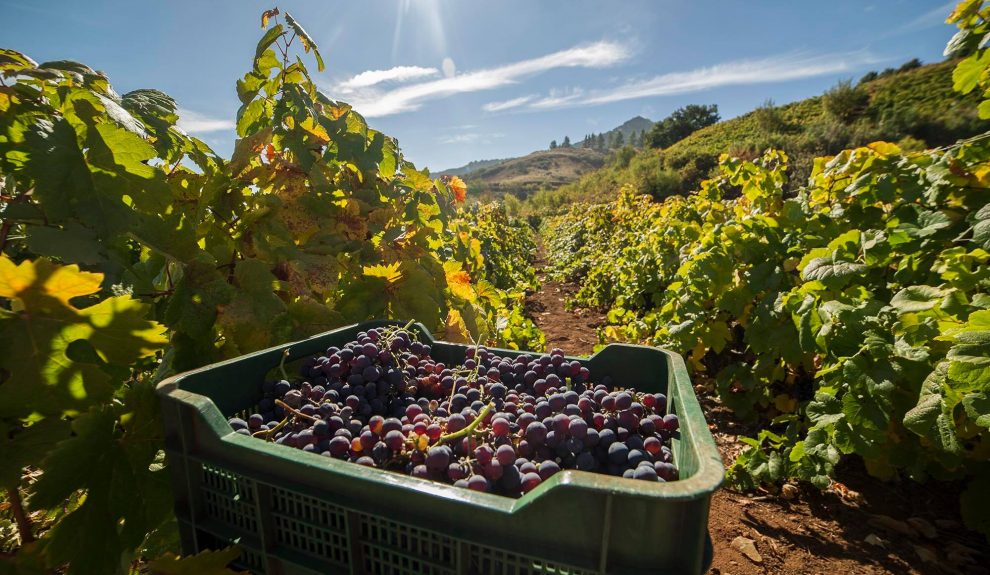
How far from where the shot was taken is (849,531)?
8.47 feet

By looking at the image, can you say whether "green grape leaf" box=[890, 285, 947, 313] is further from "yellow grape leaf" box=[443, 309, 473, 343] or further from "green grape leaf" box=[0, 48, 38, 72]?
"green grape leaf" box=[0, 48, 38, 72]

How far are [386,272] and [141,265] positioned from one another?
34.8 inches

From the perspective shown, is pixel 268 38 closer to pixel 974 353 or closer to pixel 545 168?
pixel 974 353

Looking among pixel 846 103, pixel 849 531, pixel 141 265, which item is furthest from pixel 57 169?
pixel 846 103

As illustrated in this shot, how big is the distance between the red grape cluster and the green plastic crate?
104 millimetres

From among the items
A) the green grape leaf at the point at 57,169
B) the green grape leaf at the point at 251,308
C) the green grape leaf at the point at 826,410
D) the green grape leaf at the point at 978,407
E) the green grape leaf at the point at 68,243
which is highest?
the green grape leaf at the point at 57,169

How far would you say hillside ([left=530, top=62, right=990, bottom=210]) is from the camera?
110 feet

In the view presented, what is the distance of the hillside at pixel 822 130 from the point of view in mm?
33562

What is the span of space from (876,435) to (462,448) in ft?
6.95

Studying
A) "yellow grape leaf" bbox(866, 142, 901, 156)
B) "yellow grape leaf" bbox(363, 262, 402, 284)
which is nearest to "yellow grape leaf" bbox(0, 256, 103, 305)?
"yellow grape leaf" bbox(363, 262, 402, 284)

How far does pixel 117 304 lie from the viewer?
0.97 m

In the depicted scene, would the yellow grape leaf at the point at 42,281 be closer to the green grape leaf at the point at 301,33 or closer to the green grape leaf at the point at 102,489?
the green grape leaf at the point at 102,489

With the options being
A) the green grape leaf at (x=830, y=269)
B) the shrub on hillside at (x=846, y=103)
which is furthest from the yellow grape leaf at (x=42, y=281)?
the shrub on hillside at (x=846, y=103)

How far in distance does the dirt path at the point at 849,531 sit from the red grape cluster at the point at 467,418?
177 cm
